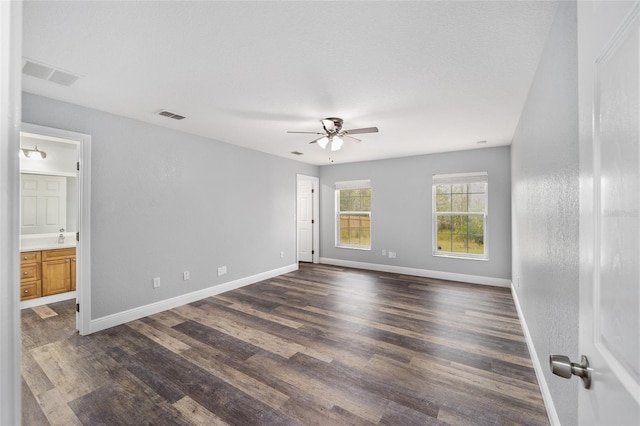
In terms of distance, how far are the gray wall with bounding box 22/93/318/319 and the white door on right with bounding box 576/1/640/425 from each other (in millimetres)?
3934

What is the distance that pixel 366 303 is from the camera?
401cm

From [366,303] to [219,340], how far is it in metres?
1.99

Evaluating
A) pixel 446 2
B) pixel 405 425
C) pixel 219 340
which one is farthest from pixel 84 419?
pixel 446 2

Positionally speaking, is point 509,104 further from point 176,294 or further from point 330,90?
point 176,294

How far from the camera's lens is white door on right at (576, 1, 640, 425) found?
0.52 meters

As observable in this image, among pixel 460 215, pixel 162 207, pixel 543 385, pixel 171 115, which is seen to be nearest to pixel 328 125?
pixel 171 115

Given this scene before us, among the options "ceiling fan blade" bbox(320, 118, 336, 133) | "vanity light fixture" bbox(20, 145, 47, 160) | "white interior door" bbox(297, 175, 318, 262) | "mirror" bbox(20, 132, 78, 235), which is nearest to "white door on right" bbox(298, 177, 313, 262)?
"white interior door" bbox(297, 175, 318, 262)

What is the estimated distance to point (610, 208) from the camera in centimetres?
61

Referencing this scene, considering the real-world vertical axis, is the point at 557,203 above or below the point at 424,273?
above

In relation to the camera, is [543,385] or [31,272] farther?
[31,272]

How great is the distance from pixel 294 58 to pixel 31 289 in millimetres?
4622

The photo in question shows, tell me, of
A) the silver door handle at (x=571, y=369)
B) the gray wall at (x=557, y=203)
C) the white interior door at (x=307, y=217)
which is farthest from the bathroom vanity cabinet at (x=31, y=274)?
the gray wall at (x=557, y=203)

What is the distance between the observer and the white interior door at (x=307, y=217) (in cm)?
692

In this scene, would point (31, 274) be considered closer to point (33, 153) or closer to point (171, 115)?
point (33, 153)
